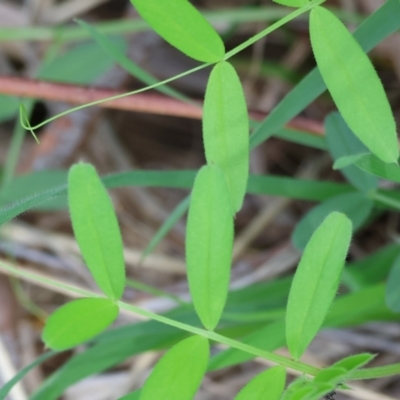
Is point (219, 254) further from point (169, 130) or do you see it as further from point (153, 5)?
point (169, 130)

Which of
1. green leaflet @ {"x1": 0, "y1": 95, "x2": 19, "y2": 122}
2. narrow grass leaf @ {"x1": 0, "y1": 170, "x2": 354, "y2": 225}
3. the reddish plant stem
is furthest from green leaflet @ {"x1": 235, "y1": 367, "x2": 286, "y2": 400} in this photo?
green leaflet @ {"x1": 0, "y1": 95, "x2": 19, "y2": 122}

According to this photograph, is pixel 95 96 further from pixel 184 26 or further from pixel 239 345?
pixel 239 345

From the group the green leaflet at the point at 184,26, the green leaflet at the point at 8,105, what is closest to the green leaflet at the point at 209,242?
the green leaflet at the point at 184,26

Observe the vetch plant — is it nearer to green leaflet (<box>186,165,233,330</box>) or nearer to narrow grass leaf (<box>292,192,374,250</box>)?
green leaflet (<box>186,165,233,330</box>)

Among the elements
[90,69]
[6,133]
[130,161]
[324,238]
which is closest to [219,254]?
[324,238]

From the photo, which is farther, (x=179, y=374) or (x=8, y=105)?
(x=8, y=105)

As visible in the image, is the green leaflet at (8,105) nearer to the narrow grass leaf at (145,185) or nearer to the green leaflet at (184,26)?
the narrow grass leaf at (145,185)

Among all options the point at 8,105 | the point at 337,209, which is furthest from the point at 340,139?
the point at 8,105

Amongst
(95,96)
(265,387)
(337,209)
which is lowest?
(265,387)
